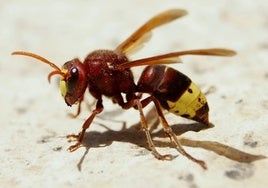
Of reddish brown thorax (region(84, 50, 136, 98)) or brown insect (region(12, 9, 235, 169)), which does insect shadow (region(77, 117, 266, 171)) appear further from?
reddish brown thorax (region(84, 50, 136, 98))

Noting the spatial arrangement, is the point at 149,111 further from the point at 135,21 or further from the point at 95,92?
the point at 135,21

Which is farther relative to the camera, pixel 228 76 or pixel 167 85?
pixel 228 76

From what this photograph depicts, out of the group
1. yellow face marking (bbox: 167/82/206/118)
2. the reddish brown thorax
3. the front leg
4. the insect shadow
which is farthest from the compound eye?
yellow face marking (bbox: 167/82/206/118)

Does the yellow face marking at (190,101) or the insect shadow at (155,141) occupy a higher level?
the yellow face marking at (190,101)

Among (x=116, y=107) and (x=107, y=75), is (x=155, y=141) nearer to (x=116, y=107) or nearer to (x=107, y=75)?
(x=107, y=75)

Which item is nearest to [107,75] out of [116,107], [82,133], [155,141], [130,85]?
[130,85]

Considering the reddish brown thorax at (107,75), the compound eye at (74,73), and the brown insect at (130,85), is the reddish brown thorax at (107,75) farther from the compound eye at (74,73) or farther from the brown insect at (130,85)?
the compound eye at (74,73)

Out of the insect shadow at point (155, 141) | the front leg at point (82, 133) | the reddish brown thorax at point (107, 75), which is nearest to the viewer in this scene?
the insect shadow at point (155, 141)

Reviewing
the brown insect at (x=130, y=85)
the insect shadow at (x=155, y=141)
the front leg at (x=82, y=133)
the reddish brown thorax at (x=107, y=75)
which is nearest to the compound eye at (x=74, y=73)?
the brown insect at (x=130, y=85)

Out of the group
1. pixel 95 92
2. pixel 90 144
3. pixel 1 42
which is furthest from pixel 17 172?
pixel 1 42
